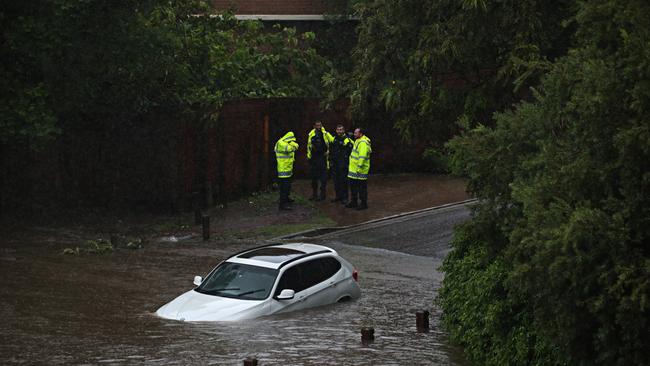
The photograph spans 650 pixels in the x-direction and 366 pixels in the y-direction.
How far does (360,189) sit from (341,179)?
74 centimetres

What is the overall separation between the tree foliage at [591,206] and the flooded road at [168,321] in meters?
3.13

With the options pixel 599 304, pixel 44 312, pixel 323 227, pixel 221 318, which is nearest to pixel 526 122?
pixel 599 304

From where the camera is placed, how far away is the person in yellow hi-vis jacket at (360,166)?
28547mm

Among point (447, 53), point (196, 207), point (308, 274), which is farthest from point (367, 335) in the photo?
point (196, 207)

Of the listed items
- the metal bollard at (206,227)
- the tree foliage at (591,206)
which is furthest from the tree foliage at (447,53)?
the tree foliage at (591,206)

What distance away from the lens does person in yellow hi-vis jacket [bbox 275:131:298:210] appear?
29.1 m

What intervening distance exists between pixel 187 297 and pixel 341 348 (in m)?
3.15

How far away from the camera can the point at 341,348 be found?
16031 mm

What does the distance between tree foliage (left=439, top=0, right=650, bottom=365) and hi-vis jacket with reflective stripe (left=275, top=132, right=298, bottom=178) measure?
610 inches

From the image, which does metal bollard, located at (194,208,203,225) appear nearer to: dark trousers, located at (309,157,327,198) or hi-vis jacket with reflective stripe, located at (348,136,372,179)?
dark trousers, located at (309,157,327,198)

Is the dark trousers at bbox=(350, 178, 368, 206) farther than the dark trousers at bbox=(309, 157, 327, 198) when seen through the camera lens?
No

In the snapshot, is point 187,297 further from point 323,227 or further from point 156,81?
point 156,81

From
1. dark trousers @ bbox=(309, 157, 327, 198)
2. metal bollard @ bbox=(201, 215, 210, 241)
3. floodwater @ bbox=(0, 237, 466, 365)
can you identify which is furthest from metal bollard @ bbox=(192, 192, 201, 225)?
floodwater @ bbox=(0, 237, 466, 365)

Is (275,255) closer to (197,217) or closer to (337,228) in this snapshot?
(337,228)
